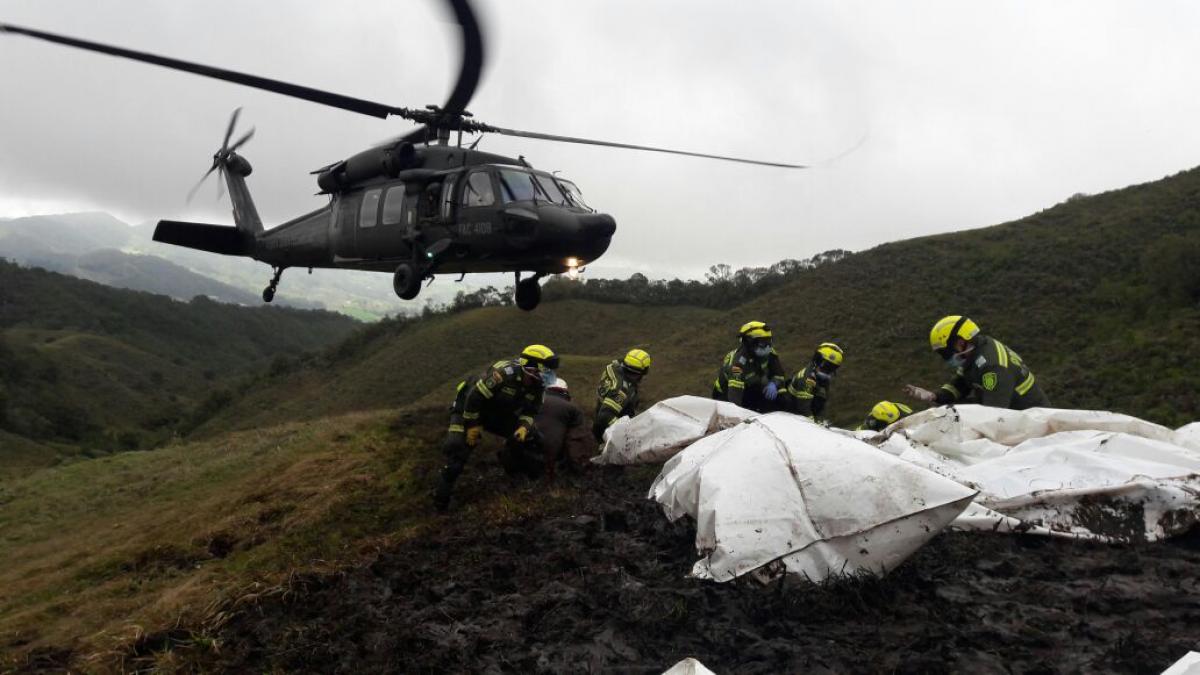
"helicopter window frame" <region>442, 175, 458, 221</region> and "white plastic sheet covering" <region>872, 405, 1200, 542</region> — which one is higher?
"helicopter window frame" <region>442, 175, 458, 221</region>

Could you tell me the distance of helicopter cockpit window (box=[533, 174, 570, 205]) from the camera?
9219 millimetres

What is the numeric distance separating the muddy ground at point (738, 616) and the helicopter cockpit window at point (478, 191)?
505 centimetres

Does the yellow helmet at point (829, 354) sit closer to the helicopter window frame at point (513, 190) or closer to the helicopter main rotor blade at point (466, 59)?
the helicopter window frame at point (513, 190)

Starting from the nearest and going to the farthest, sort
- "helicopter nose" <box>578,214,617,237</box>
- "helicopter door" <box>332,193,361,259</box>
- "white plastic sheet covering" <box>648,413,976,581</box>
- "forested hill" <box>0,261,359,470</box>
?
1. "white plastic sheet covering" <box>648,413,976,581</box>
2. "helicopter nose" <box>578,214,617,237</box>
3. "helicopter door" <box>332,193,361,259</box>
4. "forested hill" <box>0,261,359,470</box>

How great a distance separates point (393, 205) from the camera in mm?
9727

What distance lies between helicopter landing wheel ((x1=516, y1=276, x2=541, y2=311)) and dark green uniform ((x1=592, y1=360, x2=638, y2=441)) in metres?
1.52

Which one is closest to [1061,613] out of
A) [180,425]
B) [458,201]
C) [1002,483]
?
[1002,483]

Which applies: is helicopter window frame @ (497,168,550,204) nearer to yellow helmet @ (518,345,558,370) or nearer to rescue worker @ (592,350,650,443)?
yellow helmet @ (518,345,558,370)

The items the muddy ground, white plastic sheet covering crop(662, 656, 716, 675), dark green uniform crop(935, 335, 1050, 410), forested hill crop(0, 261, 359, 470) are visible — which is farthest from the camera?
forested hill crop(0, 261, 359, 470)

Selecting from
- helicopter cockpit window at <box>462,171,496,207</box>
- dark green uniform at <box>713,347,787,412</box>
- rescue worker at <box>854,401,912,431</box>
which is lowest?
rescue worker at <box>854,401,912,431</box>

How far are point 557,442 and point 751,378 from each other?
2717 millimetres

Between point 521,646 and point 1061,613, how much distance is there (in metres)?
2.81

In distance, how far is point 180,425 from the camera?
4334 centimetres

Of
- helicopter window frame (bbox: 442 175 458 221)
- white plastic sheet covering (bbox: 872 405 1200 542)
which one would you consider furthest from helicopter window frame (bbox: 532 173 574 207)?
white plastic sheet covering (bbox: 872 405 1200 542)
